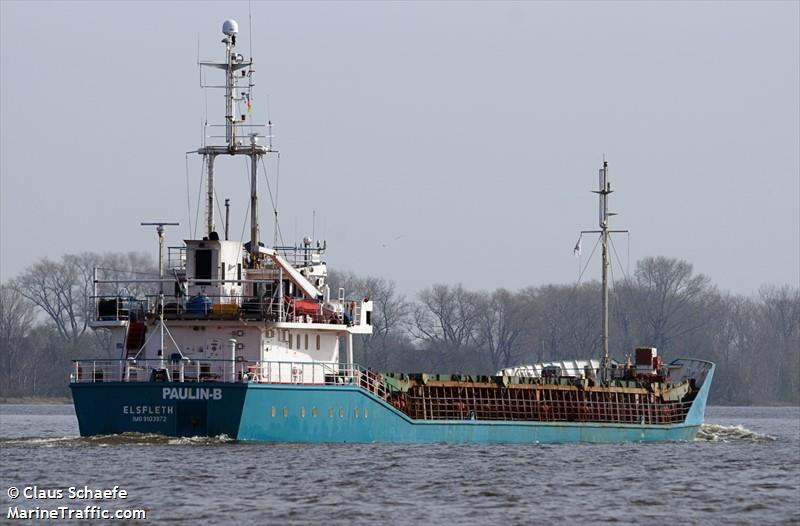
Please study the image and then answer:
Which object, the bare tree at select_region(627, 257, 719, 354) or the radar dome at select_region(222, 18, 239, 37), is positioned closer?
the radar dome at select_region(222, 18, 239, 37)

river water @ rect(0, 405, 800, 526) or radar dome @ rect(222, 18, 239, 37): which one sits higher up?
radar dome @ rect(222, 18, 239, 37)

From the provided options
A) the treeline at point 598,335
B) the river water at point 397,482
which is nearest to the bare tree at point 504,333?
the treeline at point 598,335

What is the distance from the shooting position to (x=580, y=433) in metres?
59.8

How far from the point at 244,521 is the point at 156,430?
15.1 metres

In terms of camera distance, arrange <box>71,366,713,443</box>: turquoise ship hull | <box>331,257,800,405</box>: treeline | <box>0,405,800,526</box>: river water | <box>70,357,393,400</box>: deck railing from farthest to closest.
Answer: <box>331,257,800,405</box>: treeline, <box>70,357,393,400</box>: deck railing, <box>71,366,713,443</box>: turquoise ship hull, <box>0,405,800,526</box>: river water

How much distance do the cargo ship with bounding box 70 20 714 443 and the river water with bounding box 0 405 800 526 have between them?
872mm

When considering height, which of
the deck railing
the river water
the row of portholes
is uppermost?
the deck railing

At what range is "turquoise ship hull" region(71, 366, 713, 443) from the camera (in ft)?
155

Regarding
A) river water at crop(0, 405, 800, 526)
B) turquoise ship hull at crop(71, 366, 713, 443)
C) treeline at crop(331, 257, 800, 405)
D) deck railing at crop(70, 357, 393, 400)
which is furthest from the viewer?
treeline at crop(331, 257, 800, 405)

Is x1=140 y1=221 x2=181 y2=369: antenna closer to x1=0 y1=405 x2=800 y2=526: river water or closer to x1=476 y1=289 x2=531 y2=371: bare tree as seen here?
x1=0 y1=405 x2=800 y2=526: river water

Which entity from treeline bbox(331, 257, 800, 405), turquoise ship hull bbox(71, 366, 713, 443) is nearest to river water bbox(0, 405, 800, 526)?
turquoise ship hull bbox(71, 366, 713, 443)

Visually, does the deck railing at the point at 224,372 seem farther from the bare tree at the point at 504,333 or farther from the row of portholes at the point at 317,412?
the bare tree at the point at 504,333

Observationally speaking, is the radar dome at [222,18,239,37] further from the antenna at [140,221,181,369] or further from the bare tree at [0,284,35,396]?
the bare tree at [0,284,35,396]

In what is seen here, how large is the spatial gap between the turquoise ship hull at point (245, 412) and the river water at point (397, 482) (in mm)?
488
